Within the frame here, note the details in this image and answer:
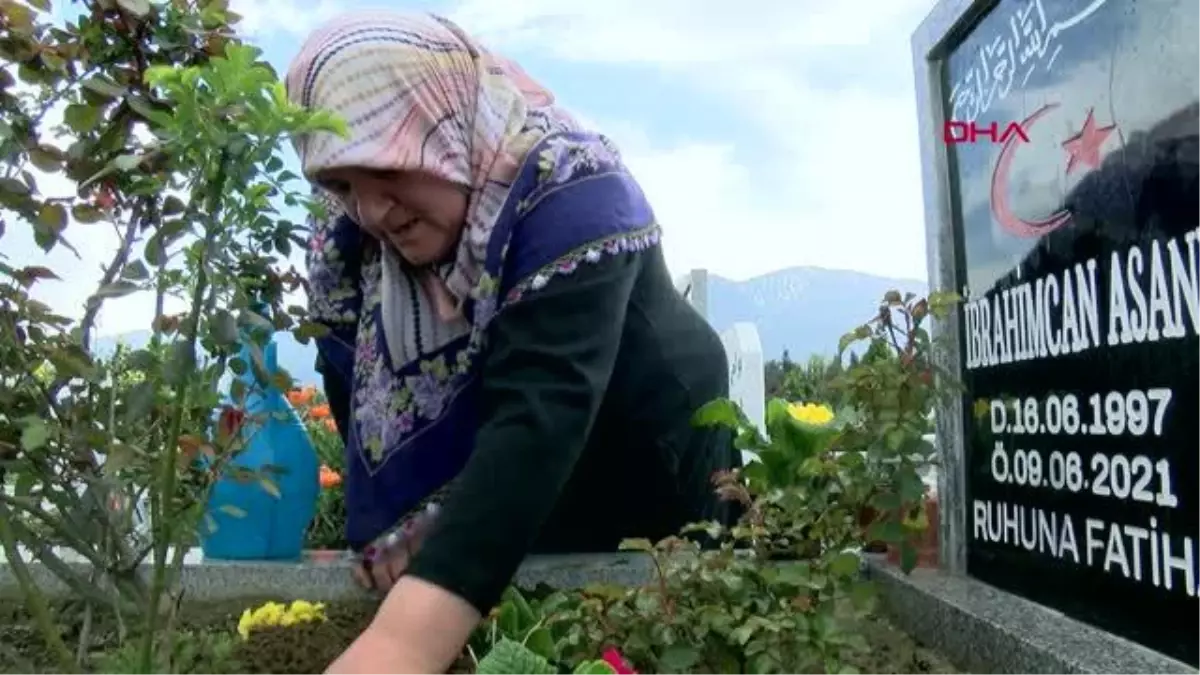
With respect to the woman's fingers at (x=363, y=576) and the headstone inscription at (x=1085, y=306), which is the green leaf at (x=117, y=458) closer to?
the woman's fingers at (x=363, y=576)

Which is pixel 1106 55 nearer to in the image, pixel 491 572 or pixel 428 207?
pixel 428 207

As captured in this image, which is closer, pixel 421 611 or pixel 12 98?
pixel 421 611

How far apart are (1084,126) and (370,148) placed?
0.94m

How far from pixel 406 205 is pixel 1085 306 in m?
0.90

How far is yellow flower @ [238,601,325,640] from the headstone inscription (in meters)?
1.06

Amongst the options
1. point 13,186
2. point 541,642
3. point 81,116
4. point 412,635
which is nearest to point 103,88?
point 81,116

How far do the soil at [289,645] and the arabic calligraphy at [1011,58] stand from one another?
33.5 inches

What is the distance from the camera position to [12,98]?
64.9 inches

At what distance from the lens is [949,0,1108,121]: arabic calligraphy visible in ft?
6.38

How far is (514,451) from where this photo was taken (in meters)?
1.55

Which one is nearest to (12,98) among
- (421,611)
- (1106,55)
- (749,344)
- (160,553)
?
(160,553)

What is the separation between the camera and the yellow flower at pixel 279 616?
2111 mm

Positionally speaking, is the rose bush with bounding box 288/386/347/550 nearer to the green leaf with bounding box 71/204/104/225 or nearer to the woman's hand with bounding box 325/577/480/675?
the green leaf with bounding box 71/204/104/225

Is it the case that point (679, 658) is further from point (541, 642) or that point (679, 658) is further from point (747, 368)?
point (747, 368)
